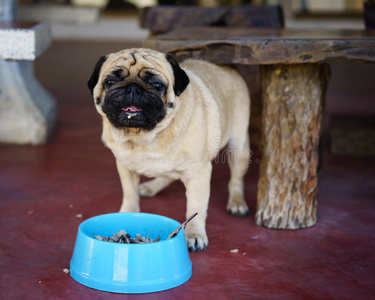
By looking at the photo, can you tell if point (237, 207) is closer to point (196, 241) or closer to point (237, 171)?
point (237, 171)

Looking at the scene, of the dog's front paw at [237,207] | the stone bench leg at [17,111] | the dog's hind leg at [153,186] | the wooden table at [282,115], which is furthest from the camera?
the stone bench leg at [17,111]

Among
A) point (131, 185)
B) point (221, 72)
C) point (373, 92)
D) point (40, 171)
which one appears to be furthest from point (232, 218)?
point (373, 92)

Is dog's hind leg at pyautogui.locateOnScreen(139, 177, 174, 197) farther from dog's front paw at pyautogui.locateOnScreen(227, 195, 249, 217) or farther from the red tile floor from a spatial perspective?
dog's front paw at pyautogui.locateOnScreen(227, 195, 249, 217)

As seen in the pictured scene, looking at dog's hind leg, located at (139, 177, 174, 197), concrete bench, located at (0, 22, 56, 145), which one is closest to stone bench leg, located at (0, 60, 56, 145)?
concrete bench, located at (0, 22, 56, 145)

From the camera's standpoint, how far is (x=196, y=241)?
105 inches

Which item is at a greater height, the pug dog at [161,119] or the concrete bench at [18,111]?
the pug dog at [161,119]

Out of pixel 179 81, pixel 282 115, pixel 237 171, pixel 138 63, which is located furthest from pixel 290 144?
pixel 138 63

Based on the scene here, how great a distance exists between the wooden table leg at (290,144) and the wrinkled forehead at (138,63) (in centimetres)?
65

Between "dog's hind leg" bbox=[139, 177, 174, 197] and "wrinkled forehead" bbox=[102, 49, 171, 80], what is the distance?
1.12 metres

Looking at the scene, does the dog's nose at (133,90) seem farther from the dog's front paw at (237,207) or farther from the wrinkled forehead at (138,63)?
the dog's front paw at (237,207)

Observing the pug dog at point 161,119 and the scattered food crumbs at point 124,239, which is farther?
the pug dog at point 161,119

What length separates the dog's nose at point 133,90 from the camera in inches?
95.6

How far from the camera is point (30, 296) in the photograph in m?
2.17

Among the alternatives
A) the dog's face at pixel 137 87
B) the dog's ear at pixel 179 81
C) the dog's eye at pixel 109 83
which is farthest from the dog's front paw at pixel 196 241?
the dog's eye at pixel 109 83
